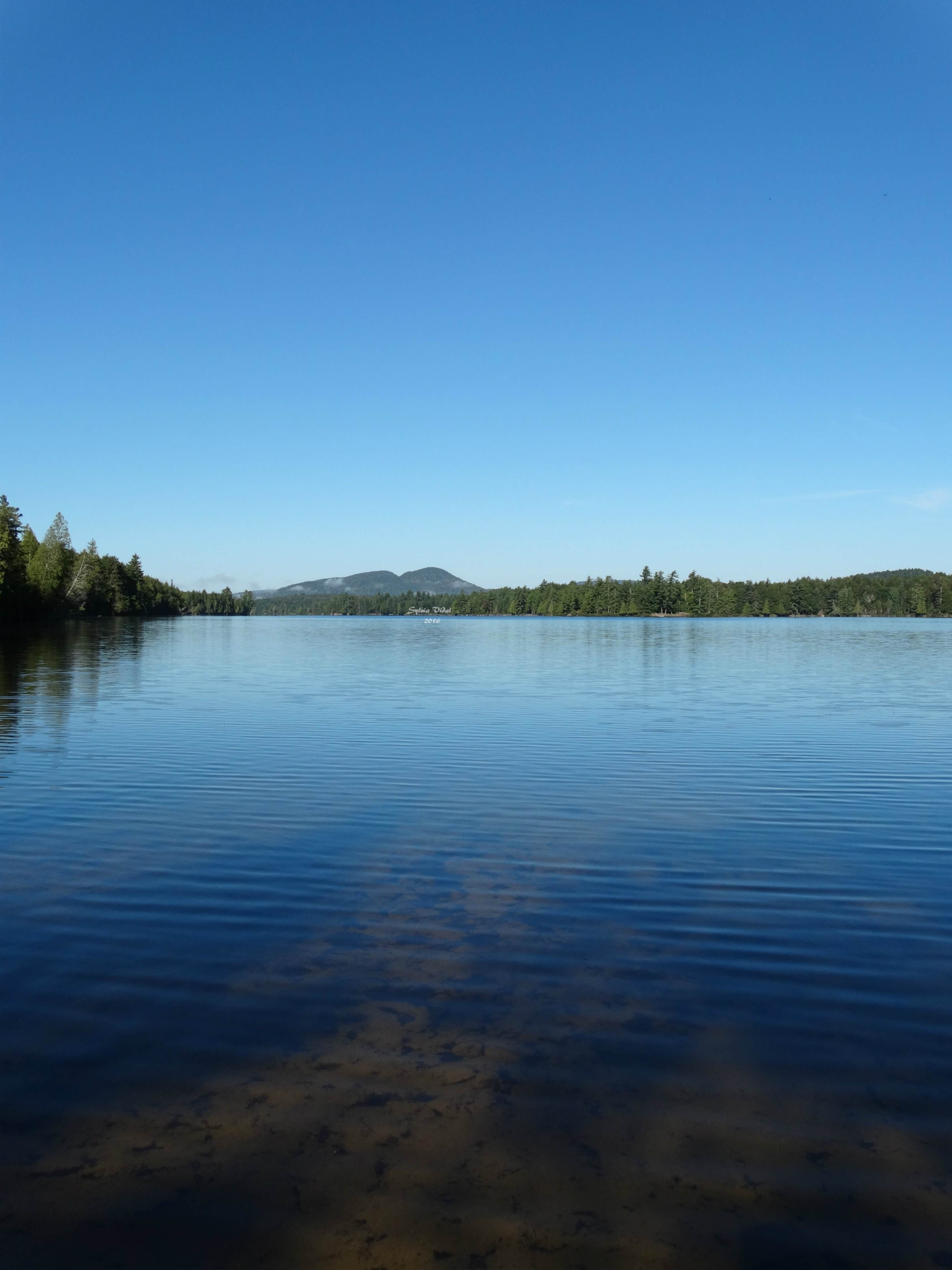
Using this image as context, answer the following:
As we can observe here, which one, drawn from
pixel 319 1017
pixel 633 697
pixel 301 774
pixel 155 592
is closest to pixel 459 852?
pixel 319 1017

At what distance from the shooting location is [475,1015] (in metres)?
6.75

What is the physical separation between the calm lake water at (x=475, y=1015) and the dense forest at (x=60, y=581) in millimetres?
80417

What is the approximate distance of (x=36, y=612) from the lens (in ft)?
353

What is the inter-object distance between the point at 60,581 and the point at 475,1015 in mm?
126258

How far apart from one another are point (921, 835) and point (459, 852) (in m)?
6.65

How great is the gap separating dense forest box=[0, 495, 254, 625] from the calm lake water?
3166 inches

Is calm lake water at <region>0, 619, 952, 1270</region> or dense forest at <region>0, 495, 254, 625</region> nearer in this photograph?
calm lake water at <region>0, 619, 952, 1270</region>

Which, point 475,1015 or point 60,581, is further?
point 60,581

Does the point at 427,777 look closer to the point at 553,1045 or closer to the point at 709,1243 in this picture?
the point at 553,1045

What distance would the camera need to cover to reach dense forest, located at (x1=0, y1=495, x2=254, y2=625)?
89500 millimetres

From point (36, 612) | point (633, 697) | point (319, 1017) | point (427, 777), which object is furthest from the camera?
point (36, 612)

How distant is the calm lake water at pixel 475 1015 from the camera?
4.53m

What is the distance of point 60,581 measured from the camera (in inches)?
4707

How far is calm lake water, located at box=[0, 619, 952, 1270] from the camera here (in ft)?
14.9
